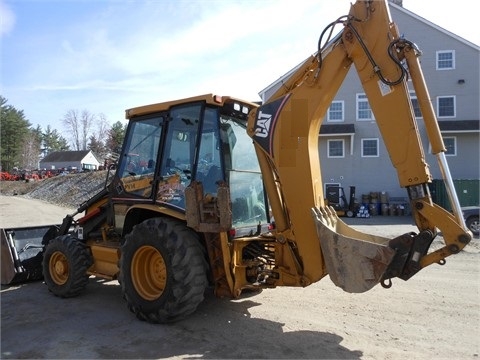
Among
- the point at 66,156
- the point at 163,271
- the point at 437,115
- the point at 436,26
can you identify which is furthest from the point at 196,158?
the point at 66,156

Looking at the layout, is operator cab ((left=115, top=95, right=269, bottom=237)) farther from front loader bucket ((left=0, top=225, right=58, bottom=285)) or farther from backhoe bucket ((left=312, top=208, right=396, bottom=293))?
front loader bucket ((left=0, top=225, right=58, bottom=285))

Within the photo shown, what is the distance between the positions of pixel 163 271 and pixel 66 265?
2.05 metres

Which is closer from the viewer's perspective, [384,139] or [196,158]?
[384,139]

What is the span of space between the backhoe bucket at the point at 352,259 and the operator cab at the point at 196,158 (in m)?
1.19

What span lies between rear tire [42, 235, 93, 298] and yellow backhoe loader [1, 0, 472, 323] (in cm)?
3

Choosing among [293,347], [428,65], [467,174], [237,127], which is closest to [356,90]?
[428,65]

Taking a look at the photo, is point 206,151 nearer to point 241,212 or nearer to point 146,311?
point 241,212

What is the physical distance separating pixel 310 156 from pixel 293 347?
1988 millimetres

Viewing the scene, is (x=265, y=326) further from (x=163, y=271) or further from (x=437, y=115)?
(x=437, y=115)

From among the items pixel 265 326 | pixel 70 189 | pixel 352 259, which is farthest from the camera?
pixel 70 189

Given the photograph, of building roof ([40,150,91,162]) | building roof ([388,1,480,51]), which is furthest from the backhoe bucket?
building roof ([40,150,91,162])

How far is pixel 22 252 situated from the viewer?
732 cm

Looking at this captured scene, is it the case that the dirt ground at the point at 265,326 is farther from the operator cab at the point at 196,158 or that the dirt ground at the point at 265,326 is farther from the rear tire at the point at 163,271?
the operator cab at the point at 196,158

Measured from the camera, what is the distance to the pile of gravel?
3128 centimetres
